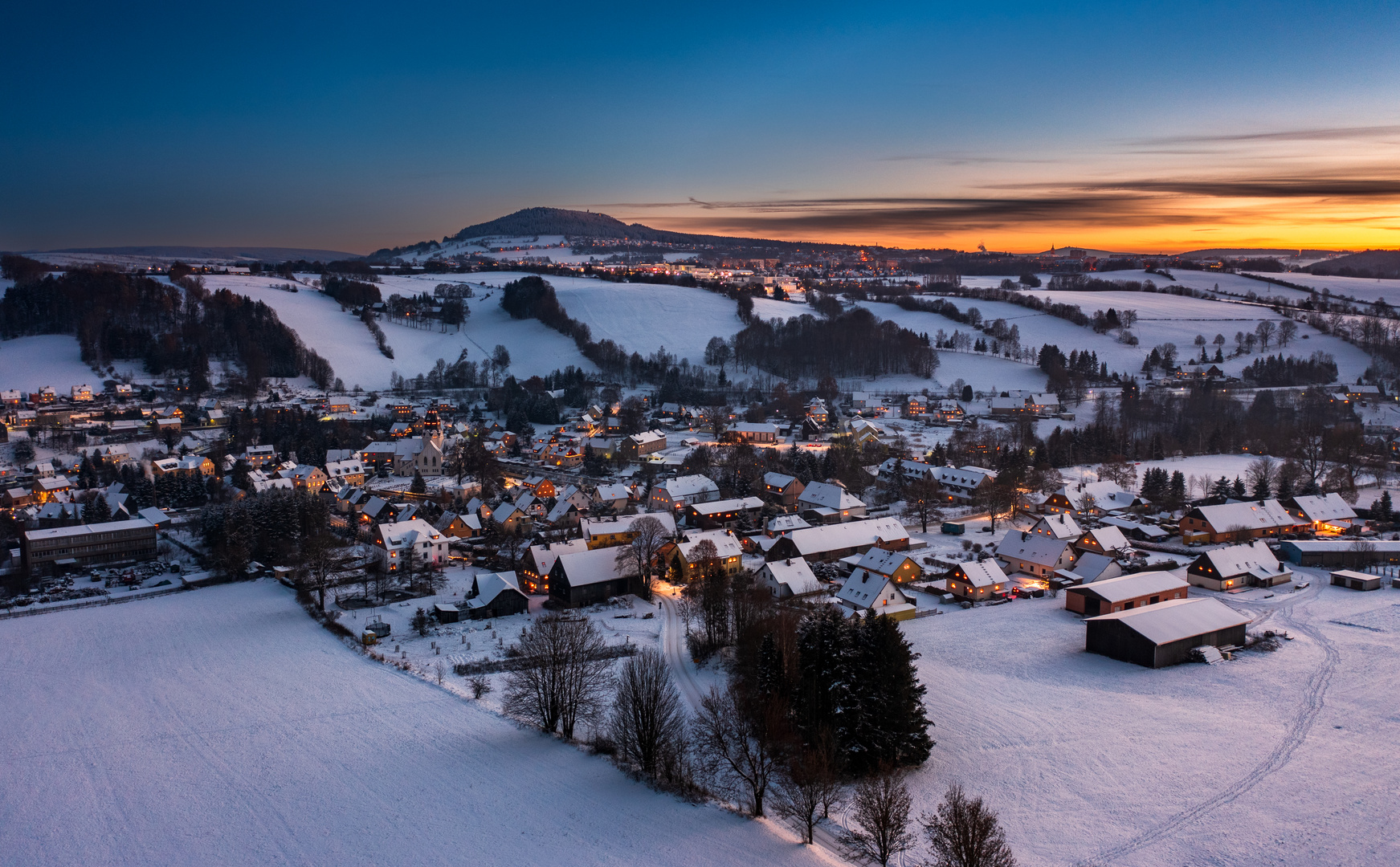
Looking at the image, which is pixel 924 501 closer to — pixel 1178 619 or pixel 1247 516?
pixel 1247 516

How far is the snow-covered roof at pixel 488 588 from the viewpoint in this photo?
21.1 meters

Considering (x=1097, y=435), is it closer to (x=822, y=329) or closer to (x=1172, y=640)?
(x=1172, y=640)

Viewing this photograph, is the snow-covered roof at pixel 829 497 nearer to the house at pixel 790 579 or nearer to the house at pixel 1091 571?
the house at pixel 790 579

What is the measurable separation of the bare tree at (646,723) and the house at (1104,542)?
55.2ft

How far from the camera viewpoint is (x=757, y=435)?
45.4m

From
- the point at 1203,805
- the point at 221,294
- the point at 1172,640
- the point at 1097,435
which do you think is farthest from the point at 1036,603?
the point at 221,294

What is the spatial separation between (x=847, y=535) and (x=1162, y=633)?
10228 millimetres

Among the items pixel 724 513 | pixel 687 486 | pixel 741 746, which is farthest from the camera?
pixel 687 486

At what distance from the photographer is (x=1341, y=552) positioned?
23500 mm

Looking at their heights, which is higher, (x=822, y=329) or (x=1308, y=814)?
(x=822, y=329)

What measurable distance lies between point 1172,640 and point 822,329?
175 ft

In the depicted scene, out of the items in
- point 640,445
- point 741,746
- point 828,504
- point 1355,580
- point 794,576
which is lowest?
point 1355,580

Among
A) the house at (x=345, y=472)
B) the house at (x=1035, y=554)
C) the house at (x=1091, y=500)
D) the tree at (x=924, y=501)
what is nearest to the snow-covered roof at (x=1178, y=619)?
the house at (x=1035, y=554)

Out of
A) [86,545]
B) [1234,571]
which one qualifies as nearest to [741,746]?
[1234,571]
